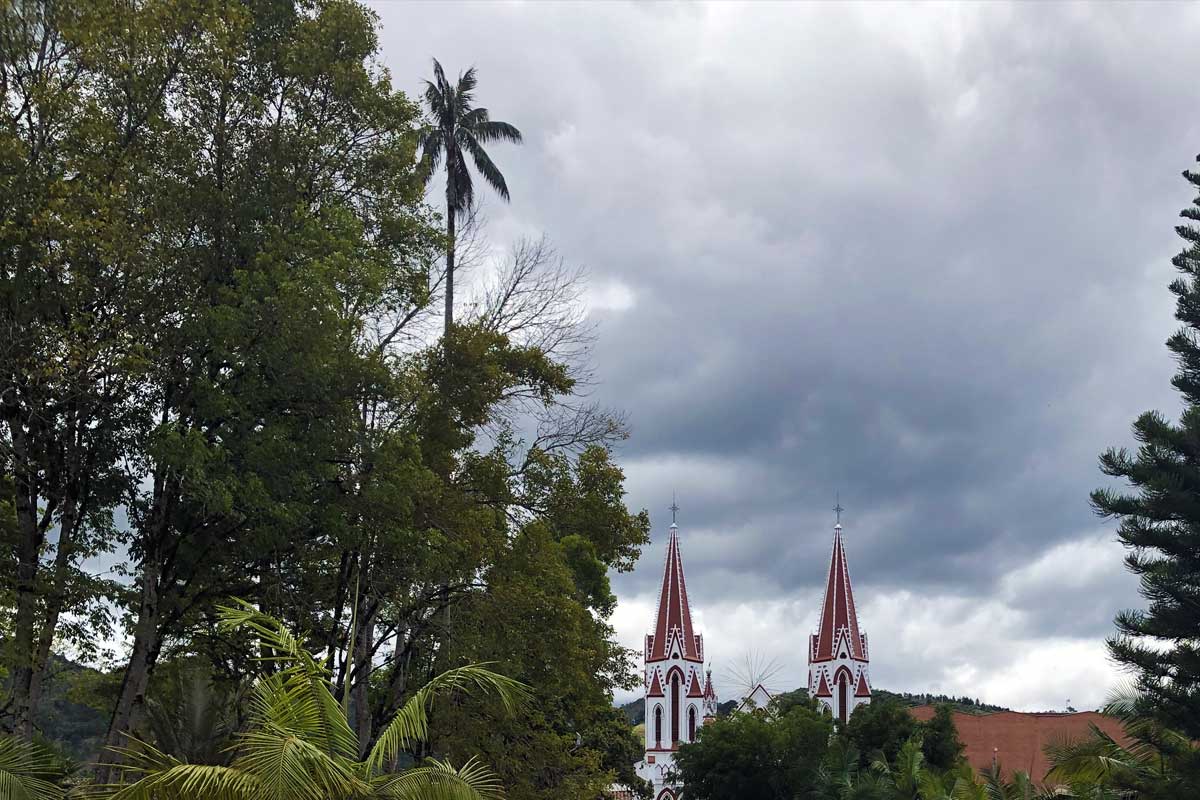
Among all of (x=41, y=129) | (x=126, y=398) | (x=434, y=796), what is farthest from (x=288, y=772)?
(x=41, y=129)

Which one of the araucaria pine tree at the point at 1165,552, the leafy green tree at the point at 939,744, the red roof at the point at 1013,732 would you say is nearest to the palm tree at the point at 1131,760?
the araucaria pine tree at the point at 1165,552

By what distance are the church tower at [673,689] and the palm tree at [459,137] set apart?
48063 mm

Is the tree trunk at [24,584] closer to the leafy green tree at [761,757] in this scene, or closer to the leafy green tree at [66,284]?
the leafy green tree at [66,284]

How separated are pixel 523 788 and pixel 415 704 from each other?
31.6 feet

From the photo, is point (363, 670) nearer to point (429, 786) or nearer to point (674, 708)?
point (429, 786)

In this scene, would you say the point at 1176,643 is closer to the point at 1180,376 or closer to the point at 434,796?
the point at 1180,376

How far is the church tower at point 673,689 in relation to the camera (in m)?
71.6

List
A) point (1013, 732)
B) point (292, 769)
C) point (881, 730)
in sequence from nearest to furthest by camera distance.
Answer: point (292, 769)
point (881, 730)
point (1013, 732)

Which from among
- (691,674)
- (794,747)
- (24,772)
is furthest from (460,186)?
(691,674)

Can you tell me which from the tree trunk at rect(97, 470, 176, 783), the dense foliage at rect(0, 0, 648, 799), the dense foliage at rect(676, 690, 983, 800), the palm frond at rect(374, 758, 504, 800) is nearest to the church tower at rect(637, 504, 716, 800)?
the dense foliage at rect(676, 690, 983, 800)

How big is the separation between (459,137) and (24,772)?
16613mm

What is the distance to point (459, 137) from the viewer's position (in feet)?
86.8

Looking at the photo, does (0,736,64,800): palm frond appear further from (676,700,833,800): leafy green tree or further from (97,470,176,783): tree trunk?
(676,700,833,800): leafy green tree

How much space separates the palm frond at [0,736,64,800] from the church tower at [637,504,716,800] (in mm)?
60183
